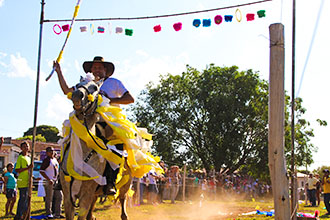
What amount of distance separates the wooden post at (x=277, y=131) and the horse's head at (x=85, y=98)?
8.06 feet

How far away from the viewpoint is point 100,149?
513 centimetres

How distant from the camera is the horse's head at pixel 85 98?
454cm

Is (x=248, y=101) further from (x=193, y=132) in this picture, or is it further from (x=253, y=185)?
(x=253, y=185)

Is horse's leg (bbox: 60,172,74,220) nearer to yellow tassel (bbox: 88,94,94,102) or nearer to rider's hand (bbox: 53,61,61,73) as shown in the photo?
yellow tassel (bbox: 88,94,94,102)

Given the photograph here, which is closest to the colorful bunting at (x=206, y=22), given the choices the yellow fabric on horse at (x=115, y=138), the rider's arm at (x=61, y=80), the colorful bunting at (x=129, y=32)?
the colorful bunting at (x=129, y=32)

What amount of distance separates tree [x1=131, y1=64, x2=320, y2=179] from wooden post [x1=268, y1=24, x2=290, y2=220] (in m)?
31.0

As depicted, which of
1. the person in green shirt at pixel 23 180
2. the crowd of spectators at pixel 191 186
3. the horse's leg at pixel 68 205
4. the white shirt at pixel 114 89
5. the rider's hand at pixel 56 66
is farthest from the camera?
the crowd of spectators at pixel 191 186

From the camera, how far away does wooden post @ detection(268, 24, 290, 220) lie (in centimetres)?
494

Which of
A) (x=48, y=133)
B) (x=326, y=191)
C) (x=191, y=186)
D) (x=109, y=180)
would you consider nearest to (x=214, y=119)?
(x=191, y=186)

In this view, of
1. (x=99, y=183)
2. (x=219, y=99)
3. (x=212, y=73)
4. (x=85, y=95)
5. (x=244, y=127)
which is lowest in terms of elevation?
(x=99, y=183)

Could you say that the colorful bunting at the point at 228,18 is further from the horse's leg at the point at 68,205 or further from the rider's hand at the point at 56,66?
the horse's leg at the point at 68,205

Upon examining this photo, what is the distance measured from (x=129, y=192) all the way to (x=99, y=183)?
277 centimetres

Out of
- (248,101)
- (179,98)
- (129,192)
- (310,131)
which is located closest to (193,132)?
(179,98)

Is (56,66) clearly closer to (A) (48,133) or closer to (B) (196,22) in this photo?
(B) (196,22)
